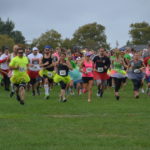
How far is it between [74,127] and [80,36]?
120 meters

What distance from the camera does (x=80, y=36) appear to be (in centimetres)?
13300

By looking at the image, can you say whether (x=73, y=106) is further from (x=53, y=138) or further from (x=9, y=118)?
(x=53, y=138)

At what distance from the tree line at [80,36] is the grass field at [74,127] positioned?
81947mm

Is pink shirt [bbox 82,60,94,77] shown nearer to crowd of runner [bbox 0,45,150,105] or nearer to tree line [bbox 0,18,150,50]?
crowd of runner [bbox 0,45,150,105]

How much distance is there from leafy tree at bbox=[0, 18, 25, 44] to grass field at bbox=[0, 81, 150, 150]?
96.0 meters

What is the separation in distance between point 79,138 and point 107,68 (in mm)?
13131

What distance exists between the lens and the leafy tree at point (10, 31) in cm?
11438

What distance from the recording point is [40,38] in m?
118

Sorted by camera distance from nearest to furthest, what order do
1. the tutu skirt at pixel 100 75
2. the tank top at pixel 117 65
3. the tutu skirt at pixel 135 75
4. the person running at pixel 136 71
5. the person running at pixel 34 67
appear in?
the tank top at pixel 117 65, the person running at pixel 136 71, the tutu skirt at pixel 135 75, the tutu skirt at pixel 100 75, the person running at pixel 34 67

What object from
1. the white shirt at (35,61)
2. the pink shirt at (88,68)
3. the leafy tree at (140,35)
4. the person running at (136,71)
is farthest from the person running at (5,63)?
the leafy tree at (140,35)

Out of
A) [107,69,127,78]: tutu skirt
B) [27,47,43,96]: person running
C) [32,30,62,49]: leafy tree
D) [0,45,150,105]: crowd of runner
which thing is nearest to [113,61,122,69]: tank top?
[0,45,150,105]: crowd of runner

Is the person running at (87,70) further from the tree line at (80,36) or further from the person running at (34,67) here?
the tree line at (80,36)

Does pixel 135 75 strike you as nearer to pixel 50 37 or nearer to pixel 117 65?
pixel 117 65

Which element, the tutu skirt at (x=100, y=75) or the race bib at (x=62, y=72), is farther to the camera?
the tutu skirt at (x=100, y=75)
